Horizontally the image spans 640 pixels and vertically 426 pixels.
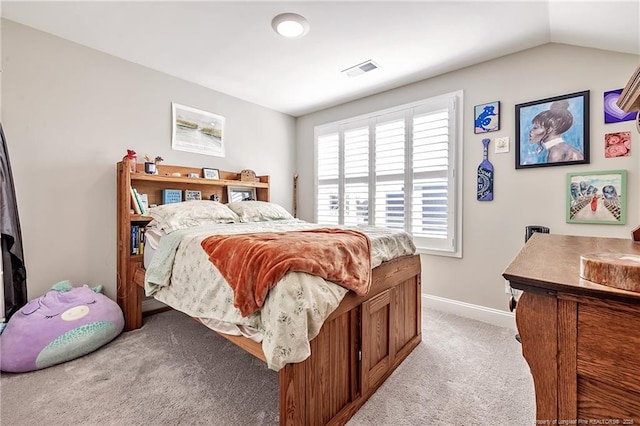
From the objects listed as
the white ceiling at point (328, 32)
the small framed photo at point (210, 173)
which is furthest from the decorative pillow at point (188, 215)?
the white ceiling at point (328, 32)

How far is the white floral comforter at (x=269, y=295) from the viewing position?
1178 mm

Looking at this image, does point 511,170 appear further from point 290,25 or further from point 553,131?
point 290,25

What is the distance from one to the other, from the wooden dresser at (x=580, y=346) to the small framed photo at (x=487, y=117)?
2499 mm

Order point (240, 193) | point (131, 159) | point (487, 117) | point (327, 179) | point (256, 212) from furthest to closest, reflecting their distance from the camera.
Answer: point (327, 179)
point (240, 193)
point (256, 212)
point (487, 117)
point (131, 159)

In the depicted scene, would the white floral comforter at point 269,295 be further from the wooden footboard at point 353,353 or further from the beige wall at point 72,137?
the beige wall at point 72,137

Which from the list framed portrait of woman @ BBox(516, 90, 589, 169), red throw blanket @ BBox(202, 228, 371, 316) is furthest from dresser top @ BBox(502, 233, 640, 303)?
framed portrait of woman @ BBox(516, 90, 589, 169)

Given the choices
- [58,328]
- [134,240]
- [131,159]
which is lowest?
[58,328]

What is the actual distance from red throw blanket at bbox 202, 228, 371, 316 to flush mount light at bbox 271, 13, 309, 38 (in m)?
1.65

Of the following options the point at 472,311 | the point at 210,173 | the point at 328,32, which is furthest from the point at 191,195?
the point at 472,311

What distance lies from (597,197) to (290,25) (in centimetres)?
272

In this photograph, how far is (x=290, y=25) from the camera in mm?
2133

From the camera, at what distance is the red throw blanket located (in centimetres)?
125

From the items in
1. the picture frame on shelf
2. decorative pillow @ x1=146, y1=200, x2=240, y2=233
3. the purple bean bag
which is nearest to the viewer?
the purple bean bag

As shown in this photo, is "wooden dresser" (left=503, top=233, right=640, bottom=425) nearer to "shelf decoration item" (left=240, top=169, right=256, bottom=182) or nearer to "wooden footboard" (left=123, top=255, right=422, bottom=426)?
"wooden footboard" (left=123, top=255, right=422, bottom=426)
